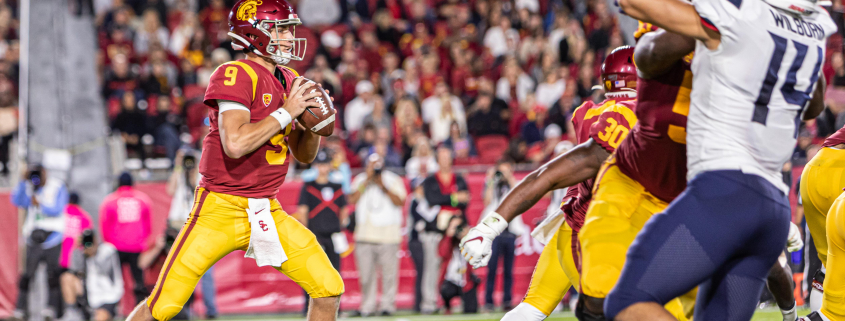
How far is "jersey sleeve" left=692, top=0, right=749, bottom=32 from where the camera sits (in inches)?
115

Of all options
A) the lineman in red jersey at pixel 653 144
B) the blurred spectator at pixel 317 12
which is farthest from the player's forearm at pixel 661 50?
the blurred spectator at pixel 317 12

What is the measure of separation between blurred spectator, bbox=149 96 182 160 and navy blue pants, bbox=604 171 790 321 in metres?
9.35

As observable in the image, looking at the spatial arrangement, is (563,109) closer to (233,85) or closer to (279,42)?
(279,42)

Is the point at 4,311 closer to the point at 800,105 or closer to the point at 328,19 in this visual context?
the point at 328,19

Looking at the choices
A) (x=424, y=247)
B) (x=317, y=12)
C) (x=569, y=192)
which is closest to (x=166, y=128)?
(x=424, y=247)

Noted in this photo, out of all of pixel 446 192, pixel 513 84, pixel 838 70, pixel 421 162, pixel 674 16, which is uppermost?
pixel 674 16

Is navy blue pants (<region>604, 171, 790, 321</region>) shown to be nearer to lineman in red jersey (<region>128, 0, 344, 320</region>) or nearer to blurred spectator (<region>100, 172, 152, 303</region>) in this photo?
lineman in red jersey (<region>128, 0, 344, 320</region>)

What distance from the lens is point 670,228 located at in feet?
9.73

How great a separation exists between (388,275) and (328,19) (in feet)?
21.7

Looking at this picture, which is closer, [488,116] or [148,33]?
[488,116]

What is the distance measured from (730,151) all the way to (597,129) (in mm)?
987

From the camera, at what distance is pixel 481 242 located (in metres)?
3.58

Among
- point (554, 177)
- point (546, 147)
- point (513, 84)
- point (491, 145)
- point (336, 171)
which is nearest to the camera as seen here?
point (554, 177)

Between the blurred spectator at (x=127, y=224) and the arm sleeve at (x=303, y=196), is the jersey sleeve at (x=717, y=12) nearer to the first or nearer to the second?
the arm sleeve at (x=303, y=196)
